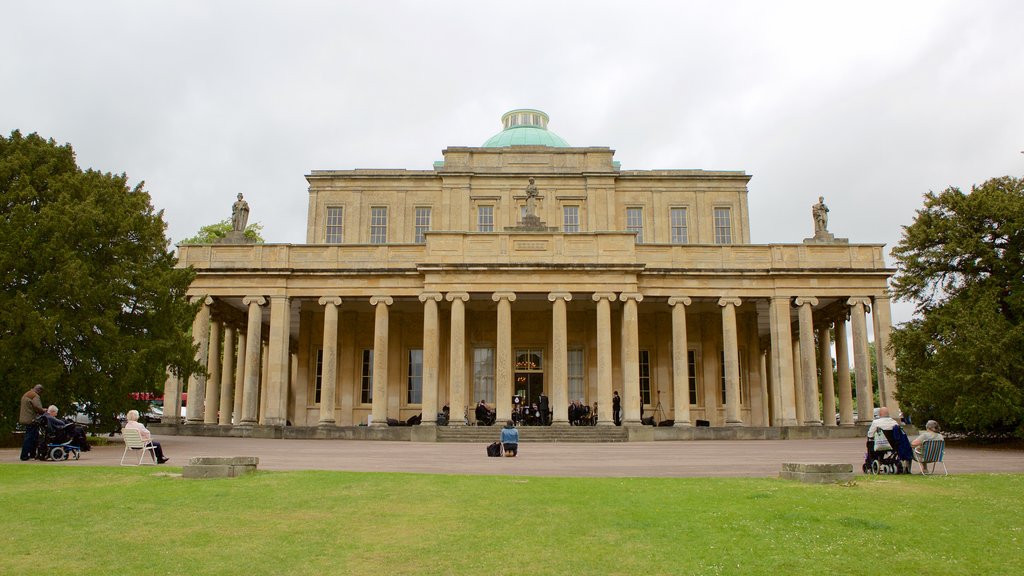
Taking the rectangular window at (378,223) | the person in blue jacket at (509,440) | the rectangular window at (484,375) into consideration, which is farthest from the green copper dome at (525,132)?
the person in blue jacket at (509,440)

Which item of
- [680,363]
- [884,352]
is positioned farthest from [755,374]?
[884,352]

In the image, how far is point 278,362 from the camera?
3478 centimetres

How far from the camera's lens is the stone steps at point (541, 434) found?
30719mm

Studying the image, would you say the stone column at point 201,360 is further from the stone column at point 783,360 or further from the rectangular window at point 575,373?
the stone column at point 783,360

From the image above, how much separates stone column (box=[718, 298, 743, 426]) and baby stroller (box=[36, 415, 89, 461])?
25591 millimetres

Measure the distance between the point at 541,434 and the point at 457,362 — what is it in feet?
17.1

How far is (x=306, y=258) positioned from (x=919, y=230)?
84.9ft

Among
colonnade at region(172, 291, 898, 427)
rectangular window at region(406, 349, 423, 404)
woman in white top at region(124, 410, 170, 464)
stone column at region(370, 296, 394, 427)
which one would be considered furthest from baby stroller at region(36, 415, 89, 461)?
rectangular window at region(406, 349, 423, 404)

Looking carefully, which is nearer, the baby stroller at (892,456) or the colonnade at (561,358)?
the baby stroller at (892,456)

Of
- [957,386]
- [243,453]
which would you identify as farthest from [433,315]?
[957,386]

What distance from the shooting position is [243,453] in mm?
21766

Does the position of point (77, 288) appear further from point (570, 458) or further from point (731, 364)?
point (731, 364)

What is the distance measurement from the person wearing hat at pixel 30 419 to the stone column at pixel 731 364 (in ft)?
86.8

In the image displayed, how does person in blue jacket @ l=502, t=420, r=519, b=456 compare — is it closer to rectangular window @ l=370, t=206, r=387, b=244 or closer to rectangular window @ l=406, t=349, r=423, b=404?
rectangular window @ l=406, t=349, r=423, b=404
